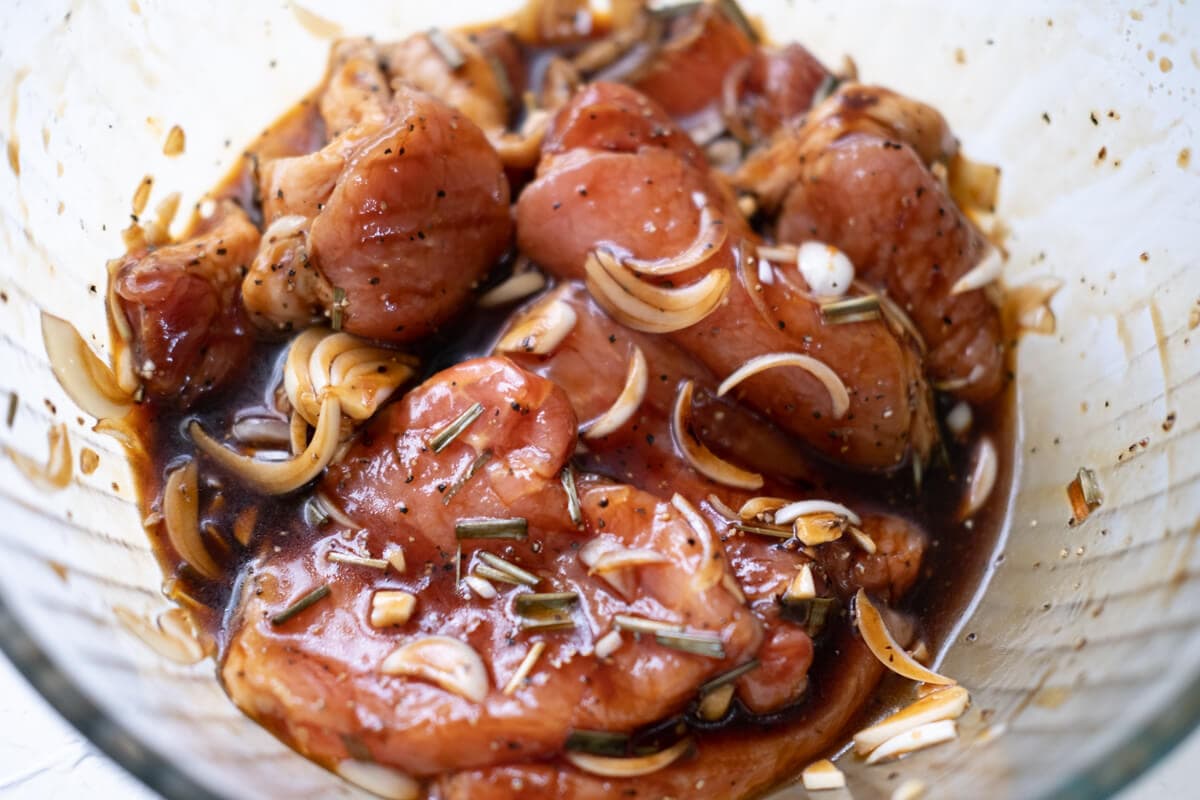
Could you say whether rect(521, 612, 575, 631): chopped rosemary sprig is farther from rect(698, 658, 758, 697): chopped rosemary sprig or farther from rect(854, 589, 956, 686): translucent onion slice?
rect(854, 589, 956, 686): translucent onion slice

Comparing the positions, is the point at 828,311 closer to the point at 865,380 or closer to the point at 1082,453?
the point at 865,380

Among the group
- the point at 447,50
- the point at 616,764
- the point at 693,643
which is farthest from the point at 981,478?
the point at 447,50

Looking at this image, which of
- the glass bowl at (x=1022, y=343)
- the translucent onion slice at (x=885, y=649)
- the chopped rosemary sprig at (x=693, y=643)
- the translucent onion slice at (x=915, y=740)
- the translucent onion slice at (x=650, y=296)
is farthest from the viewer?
the translucent onion slice at (x=650, y=296)

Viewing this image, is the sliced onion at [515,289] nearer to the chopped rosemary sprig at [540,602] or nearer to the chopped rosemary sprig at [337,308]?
the chopped rosemary sprig at [337,308]

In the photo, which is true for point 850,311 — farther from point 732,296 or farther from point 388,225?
point 388,225

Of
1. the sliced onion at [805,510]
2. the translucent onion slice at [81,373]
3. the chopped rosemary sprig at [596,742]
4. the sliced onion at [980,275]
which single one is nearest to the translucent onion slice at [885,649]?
the sliced onion at [805,510]

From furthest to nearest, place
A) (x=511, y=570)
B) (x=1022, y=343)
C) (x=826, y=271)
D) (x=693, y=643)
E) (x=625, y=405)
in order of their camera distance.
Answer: (x=1022, y=343), (x=826, y=271), (x=625, y=405), (x=511, y=570), (x=693, y=643)
